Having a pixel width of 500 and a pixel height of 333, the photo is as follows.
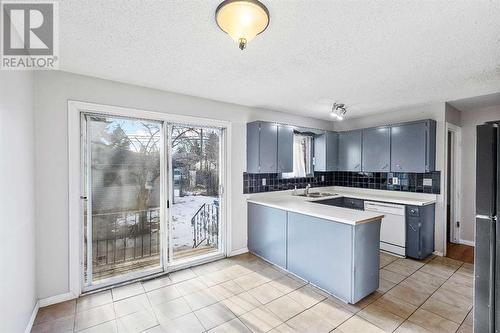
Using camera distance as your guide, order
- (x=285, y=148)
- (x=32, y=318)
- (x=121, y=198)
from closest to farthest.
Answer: (x=32, y=318) → (x=121, y=198) → (x=285, y=148)

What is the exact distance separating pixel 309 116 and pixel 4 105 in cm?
428

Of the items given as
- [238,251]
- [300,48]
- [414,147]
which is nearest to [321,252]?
[238,251]

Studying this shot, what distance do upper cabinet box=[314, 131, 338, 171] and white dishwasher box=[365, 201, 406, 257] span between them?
3.73 feet

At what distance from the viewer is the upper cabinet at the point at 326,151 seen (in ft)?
15.4

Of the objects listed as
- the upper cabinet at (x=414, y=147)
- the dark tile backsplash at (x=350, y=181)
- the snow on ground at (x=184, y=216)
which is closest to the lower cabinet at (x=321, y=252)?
the dark tile backsplash at (x=350, y=181)

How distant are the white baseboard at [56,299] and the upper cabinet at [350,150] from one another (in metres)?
4.57

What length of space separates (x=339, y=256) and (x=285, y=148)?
2.01m

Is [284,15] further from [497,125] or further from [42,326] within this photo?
[42,326]

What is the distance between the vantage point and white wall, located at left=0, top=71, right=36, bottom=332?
5.12 feet

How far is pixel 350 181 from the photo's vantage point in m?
5.08

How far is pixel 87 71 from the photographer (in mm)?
2494

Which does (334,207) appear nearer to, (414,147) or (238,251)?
(238,251)

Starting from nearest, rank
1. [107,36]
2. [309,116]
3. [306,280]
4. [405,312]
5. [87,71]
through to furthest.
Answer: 1. [107,36]
2. [405,312]
3. [87,71]
4. [306,280]
5. [309,116]

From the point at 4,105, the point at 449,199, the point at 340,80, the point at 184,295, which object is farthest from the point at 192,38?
the point at 449,199
